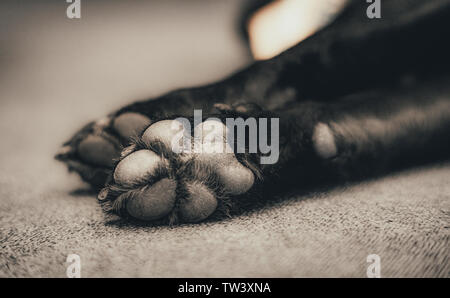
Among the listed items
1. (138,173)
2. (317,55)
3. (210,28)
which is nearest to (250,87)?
(317,55)

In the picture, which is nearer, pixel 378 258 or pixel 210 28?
pixel 378 258

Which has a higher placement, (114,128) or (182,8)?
(182,8)

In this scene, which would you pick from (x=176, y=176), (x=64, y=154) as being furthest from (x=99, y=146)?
(x=176, y=176)

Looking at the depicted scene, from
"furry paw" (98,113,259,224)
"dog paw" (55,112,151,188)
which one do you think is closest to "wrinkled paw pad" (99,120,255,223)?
"furry paw" (98,113,259,224)

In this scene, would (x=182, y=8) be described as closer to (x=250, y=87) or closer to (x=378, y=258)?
(x=250, y=87)

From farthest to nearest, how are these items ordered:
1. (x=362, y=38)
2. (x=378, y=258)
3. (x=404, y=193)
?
(x=362, y=38)
(x=404, y=193)
(x=378, y=258)

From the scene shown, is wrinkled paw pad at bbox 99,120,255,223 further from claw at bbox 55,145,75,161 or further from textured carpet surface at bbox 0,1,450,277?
claw at bbox 55,145,75,161

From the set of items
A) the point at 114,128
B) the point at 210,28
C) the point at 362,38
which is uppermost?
the point at 210,28

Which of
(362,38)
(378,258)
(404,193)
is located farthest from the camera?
(362,38)
